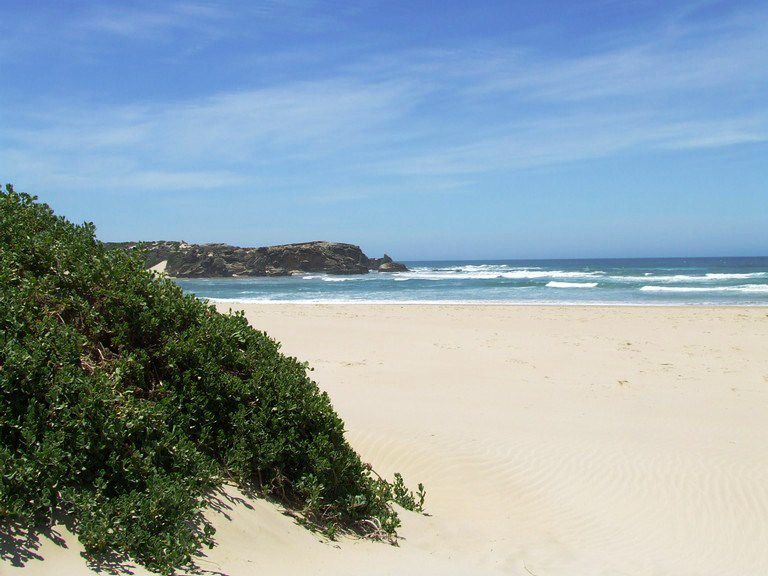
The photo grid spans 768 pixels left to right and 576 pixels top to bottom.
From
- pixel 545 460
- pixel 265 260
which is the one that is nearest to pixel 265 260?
pixel 265 260

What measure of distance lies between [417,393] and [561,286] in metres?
36.4

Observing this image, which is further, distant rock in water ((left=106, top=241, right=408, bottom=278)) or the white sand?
distant rock in water ((left=106, top=241, right=408, bottom=278))

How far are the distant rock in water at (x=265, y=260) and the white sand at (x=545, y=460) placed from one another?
188ft

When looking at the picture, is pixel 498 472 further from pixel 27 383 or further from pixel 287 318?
pixel 287 318

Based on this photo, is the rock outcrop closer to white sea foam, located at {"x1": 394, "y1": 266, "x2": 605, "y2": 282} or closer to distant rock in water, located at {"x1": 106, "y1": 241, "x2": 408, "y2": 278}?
distant rock in water, located at {"x1": 106, "y1": 241, "x2": 408, "y2": 278}

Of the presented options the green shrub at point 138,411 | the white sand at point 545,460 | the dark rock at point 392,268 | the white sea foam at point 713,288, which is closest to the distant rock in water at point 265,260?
the dark rock at point 392,268

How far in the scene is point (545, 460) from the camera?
7.31 m

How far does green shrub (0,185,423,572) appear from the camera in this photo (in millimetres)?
3012

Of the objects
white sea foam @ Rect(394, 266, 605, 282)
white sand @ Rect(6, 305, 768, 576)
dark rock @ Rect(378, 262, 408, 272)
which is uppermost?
dark rock @ Rect(378, 262, 408, 272)

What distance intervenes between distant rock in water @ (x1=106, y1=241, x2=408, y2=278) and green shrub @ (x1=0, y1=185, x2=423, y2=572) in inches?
2642

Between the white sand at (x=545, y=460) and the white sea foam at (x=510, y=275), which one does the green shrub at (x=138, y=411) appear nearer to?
the white sand at (x=545, y=460)

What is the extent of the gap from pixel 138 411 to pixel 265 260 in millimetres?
69448

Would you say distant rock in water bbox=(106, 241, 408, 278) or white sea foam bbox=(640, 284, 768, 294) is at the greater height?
distant rock in water bbox=(106, 241, 408, 278)

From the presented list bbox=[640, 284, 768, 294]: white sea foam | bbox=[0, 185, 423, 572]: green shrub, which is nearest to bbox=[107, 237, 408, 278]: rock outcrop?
bbox=[640, 284, 768, 294]: white sea foam
